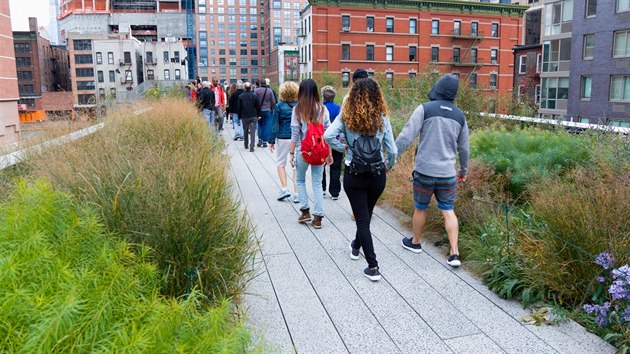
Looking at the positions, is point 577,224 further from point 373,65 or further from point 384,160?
point 373,65

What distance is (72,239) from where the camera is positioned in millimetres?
3490

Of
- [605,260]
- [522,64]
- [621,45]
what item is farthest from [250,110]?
[522,64]

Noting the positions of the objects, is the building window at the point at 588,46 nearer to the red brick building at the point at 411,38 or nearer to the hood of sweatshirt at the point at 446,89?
the red brick building at the point at 411,38

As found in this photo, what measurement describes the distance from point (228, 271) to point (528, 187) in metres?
3.93

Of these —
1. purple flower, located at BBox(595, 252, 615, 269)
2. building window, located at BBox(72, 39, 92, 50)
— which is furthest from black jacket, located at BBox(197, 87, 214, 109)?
building window, located at BBox(72, 39, 92, 50)

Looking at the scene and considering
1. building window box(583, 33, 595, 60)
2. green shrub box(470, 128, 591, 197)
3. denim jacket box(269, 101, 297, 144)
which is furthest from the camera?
building window box(583, 33, 595, 60)

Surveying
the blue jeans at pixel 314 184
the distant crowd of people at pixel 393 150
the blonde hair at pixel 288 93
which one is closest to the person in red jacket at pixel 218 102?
the blonde hair at pixel 288 93

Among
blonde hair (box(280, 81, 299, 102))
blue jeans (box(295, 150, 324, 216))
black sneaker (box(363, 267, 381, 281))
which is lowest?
black sneaker (box(363, 267, 381, 281))

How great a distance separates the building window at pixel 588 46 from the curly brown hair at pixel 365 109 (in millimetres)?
43654

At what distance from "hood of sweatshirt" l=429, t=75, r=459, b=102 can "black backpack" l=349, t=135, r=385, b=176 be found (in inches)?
33.9

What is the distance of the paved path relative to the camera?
13.4 feet

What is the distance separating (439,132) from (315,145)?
1.90m

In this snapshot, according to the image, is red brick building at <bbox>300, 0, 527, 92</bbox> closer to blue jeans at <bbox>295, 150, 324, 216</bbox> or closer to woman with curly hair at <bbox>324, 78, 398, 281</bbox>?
blue jeans at <bbox>295, 150, 324, 216</bbox>

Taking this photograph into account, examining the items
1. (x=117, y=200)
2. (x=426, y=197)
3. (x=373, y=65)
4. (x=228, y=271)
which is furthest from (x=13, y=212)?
(x=373, y=65)
